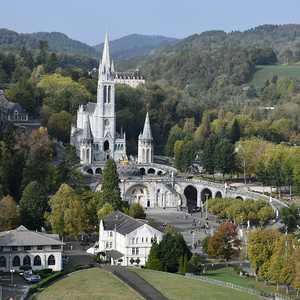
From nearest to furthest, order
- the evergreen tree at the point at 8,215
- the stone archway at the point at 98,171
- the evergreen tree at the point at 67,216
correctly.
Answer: the evergreen tree at the point at 8,215, the evergreen tree at the point at 67,216, the stone archway at the point at 98,171

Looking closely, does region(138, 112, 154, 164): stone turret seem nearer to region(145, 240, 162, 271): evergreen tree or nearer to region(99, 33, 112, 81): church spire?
region(99, 33, 112, 81): church spire

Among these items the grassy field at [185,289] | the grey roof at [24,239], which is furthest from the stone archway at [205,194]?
the grassy field at [185,289]

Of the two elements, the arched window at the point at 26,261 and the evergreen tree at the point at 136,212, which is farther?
the evergreen tree at the point at 136,212

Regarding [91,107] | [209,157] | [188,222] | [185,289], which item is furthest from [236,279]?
[91,107]

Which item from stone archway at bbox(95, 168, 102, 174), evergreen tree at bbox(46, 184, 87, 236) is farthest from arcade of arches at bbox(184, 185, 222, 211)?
evergreen tree at bbox(46, 184, 87, 236)

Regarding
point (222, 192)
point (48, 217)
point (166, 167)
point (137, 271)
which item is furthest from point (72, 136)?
point (137, 271)

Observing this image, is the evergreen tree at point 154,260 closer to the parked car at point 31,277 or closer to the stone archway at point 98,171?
the parked car at point 31,277

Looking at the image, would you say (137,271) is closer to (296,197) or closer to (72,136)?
(296,197)
